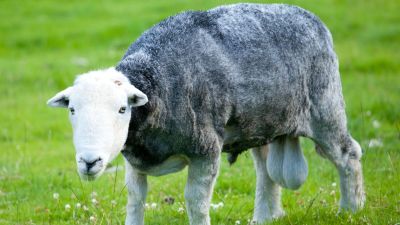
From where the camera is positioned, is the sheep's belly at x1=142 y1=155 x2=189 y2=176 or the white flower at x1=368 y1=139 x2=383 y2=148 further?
the white flower at x1=368 y1=139 x2=383 y2=148

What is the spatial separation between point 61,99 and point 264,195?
2.85 meters

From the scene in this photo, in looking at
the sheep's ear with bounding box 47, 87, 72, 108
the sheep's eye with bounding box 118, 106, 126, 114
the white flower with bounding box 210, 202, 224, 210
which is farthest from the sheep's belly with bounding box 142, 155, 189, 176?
the white flower with bounding box 210, 202, 224, 210

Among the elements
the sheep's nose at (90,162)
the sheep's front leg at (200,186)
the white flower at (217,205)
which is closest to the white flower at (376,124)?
the white flower at (217,205)

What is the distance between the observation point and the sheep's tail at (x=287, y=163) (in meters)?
7.83

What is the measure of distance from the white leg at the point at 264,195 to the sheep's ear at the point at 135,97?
8.13 ft

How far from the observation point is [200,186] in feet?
21.6

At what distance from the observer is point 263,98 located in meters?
6.98

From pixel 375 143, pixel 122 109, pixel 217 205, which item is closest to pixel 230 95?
pixel 122 109

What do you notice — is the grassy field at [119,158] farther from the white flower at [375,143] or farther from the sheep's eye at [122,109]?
the sheep's eye at [122,109]

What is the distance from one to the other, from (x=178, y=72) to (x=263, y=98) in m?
0.89

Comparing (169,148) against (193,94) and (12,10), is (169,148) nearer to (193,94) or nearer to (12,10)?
(193,94)

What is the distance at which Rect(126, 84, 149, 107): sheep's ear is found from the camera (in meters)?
5.85

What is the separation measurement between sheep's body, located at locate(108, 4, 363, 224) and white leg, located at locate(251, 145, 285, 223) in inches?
0.9

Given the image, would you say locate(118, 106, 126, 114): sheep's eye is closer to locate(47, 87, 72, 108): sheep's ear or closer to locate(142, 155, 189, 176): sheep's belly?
locate(47, 87, 72, 108): sheep's ear
